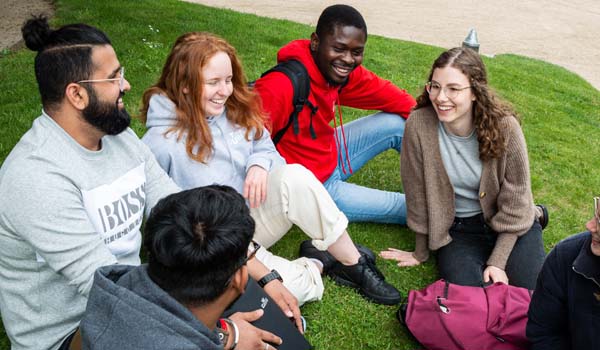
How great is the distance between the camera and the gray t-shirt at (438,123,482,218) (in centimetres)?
389

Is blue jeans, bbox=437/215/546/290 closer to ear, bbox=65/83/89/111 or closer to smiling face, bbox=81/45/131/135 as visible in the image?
smiling face, bbox=81/45/131/135

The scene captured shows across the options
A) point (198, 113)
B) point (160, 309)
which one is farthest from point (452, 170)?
point (160, 309)

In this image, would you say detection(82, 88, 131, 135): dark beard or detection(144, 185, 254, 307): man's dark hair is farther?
detection(82, 88, 131, 135): dark beard

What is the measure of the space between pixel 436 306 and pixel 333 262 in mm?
819

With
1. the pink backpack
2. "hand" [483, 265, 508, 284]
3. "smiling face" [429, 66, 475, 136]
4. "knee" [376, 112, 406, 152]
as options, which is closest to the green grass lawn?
the pink backpack

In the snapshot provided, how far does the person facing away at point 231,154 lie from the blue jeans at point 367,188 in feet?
2.96

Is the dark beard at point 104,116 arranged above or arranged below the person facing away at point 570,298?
above

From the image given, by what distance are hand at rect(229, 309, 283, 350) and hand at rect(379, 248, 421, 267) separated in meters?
1.66

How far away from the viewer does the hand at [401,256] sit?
166 inches

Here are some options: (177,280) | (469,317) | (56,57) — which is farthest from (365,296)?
(56,57)

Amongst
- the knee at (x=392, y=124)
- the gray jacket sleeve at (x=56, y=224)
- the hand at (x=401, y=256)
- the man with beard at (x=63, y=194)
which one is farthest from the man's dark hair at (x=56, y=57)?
the knee at (x=392, y=124)

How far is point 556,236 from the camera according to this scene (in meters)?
4.82

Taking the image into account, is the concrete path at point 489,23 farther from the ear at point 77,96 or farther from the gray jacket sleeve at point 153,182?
the ear at point 77,96

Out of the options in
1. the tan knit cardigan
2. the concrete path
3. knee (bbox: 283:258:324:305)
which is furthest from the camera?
the concrete path
